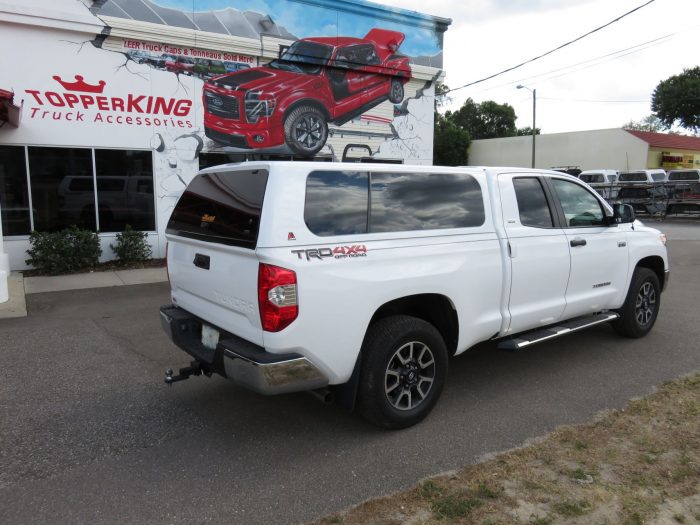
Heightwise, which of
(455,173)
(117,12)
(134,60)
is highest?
(117,12)

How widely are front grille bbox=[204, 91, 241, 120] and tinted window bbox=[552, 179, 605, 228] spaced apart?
8.90 m

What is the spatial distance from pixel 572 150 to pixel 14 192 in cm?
4050

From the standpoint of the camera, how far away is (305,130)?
43.8 feet

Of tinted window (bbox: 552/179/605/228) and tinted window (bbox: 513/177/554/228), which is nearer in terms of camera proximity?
tinted window (bbox: 513/177/554/228)

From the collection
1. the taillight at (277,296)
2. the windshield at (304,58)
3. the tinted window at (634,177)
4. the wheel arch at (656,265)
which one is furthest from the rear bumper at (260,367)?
the tinted window at (634,177)

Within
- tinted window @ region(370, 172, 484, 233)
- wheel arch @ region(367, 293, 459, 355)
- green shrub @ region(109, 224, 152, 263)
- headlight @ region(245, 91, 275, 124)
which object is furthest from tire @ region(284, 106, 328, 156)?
wheel arch @ region(367, 293, 459, 355)

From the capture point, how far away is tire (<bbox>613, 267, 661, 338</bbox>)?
5.88 meters

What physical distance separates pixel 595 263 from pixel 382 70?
1052 cm

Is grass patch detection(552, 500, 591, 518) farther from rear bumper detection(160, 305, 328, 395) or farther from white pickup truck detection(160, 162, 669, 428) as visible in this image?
rear bumper detection(160, 305, 328, 395)

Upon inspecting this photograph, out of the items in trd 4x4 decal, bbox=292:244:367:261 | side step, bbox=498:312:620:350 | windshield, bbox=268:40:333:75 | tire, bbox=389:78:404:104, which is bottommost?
side step, bbox=498:312:620:350

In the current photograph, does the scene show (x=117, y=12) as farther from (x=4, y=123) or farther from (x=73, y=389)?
(x=73, y=389)

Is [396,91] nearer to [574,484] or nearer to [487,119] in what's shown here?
[574,484]

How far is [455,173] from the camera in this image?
14.2ft

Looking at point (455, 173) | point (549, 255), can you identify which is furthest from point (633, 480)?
A: point (455, 173)
